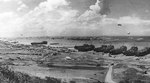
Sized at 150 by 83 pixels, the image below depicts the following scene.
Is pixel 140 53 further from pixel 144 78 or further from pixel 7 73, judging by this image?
pixel 7 73

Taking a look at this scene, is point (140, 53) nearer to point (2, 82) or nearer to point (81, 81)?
point (81, 81)

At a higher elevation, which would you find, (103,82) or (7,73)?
(7,73)

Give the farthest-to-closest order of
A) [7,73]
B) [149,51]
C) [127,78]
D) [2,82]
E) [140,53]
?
[149,51] → [140,53] → [127,78] → [7,73] → [2,82]

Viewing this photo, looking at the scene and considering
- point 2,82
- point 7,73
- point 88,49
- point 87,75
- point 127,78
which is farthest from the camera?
point 88,49

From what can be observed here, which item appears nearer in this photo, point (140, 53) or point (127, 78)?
point (127, 78)

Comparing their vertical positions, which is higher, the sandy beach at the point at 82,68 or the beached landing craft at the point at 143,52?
the beached landing craft at the point at 143,52

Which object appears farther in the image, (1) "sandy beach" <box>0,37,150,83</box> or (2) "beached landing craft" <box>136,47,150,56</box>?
(2) "beached landing craft" <box>136,47,150,56</box>

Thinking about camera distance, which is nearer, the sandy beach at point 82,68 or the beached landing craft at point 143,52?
the sandy beach at point 82,68

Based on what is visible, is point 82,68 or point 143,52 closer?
point 82,68

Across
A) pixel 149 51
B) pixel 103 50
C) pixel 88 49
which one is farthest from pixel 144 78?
pixel 88 49

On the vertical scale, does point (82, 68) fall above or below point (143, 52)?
below

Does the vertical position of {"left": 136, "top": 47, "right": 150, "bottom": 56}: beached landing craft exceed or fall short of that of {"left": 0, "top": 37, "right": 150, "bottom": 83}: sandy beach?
it exceeds it
